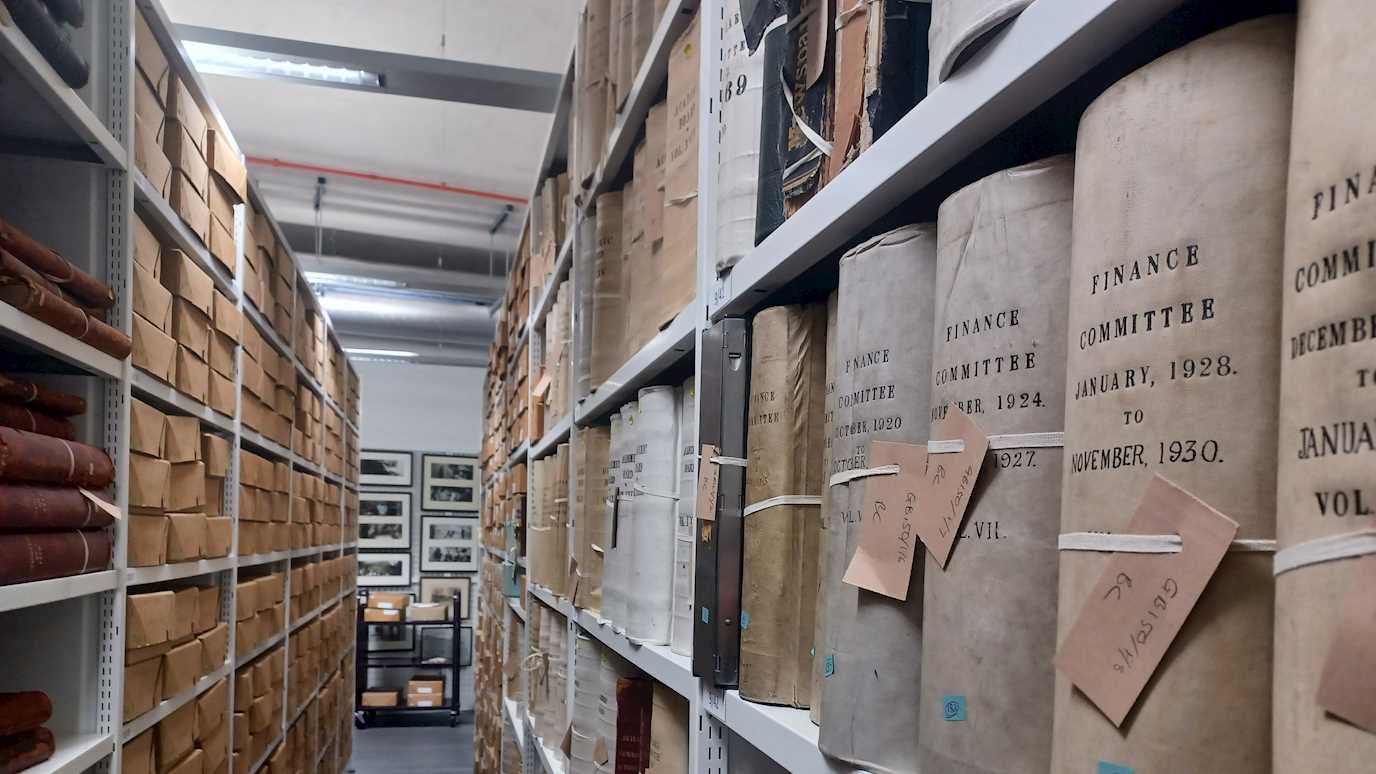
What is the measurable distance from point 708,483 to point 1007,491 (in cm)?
50

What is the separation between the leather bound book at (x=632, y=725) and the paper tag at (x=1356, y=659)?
1.22 m

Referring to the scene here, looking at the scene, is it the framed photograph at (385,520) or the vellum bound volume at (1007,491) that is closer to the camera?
the vellum bound volume at (1007,491)

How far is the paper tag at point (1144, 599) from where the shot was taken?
353mm

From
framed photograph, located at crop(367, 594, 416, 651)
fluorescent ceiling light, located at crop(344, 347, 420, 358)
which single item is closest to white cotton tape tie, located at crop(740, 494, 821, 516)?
fluorescent ceiling light, located at crop(344, 347, 420, 358)

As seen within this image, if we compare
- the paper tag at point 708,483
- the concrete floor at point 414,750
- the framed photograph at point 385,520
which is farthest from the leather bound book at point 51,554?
the framed photograph at point 385,520

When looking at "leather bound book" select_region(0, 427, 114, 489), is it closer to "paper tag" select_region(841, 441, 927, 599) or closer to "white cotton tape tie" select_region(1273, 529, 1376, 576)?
"paper tag" select_region(841, 441, 927, 599)

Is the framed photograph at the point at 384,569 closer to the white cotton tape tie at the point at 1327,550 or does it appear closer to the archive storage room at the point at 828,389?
the archive storage room at the point at 828,389

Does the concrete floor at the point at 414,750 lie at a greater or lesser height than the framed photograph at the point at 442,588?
lesser

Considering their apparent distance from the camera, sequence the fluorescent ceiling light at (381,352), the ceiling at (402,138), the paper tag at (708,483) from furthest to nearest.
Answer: the fluorescent ceiling light at (381,352)
the ceiling at (402,138)
the paper tag at (708,483)

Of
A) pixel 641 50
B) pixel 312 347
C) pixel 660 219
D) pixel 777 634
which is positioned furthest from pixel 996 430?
pixel 312 347

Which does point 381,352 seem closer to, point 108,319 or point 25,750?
point 108,319

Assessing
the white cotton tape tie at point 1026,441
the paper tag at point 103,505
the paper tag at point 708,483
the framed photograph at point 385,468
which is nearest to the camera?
the white cotton tape tie at point 1026,441

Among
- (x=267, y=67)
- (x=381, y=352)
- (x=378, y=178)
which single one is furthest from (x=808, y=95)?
(x=381, y=352)

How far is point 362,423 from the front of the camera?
8516 mm
